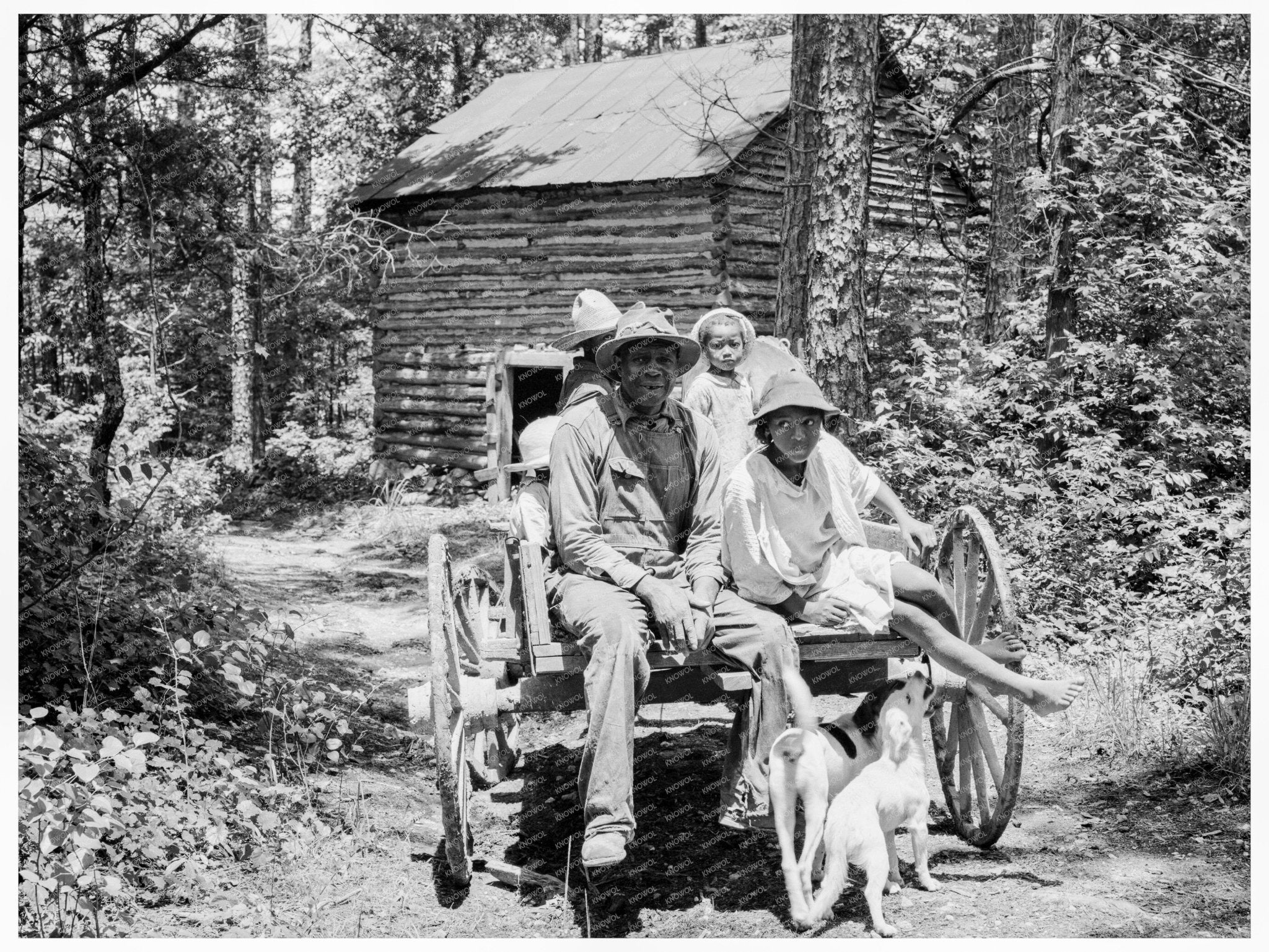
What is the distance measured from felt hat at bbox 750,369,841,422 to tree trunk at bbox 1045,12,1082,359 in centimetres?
555

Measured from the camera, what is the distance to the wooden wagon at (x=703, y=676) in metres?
3.84

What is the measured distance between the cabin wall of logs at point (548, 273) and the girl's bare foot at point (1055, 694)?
310 inches

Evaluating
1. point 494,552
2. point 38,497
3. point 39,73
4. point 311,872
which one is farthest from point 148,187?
point 311,872

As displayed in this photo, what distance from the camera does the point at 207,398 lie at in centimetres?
2245

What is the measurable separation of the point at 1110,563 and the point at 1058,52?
4900 millimetres

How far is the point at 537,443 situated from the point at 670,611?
61.2 inches

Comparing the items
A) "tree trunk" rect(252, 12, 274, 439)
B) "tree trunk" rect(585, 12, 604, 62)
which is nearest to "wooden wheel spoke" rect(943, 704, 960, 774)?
"tree trunk" rect(252, 12, 274, 439)

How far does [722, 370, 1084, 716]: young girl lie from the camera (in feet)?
12.9

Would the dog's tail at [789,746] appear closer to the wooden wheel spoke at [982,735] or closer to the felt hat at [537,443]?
the wooden wheel spoke at [982,735]

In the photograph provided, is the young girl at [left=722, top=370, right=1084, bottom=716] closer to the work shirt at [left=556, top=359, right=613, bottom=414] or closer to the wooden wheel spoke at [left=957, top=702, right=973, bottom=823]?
the wooden wheel spoke at [left=957, top=702, right=973, bottom=823]

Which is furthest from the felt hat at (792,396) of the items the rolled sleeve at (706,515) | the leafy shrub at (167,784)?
the leafy shrub at (167,784)

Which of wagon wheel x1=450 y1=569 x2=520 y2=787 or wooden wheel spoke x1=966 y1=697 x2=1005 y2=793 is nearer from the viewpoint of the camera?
wooden wheel spoke x1=966 y1=697 x2=1005 y2=793

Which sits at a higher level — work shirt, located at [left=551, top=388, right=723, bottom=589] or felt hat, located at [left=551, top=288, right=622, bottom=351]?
felt hat, located at [left=551, top=288, right=622, bottom=351]

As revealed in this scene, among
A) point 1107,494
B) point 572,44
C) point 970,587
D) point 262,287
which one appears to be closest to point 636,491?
point 970,587
